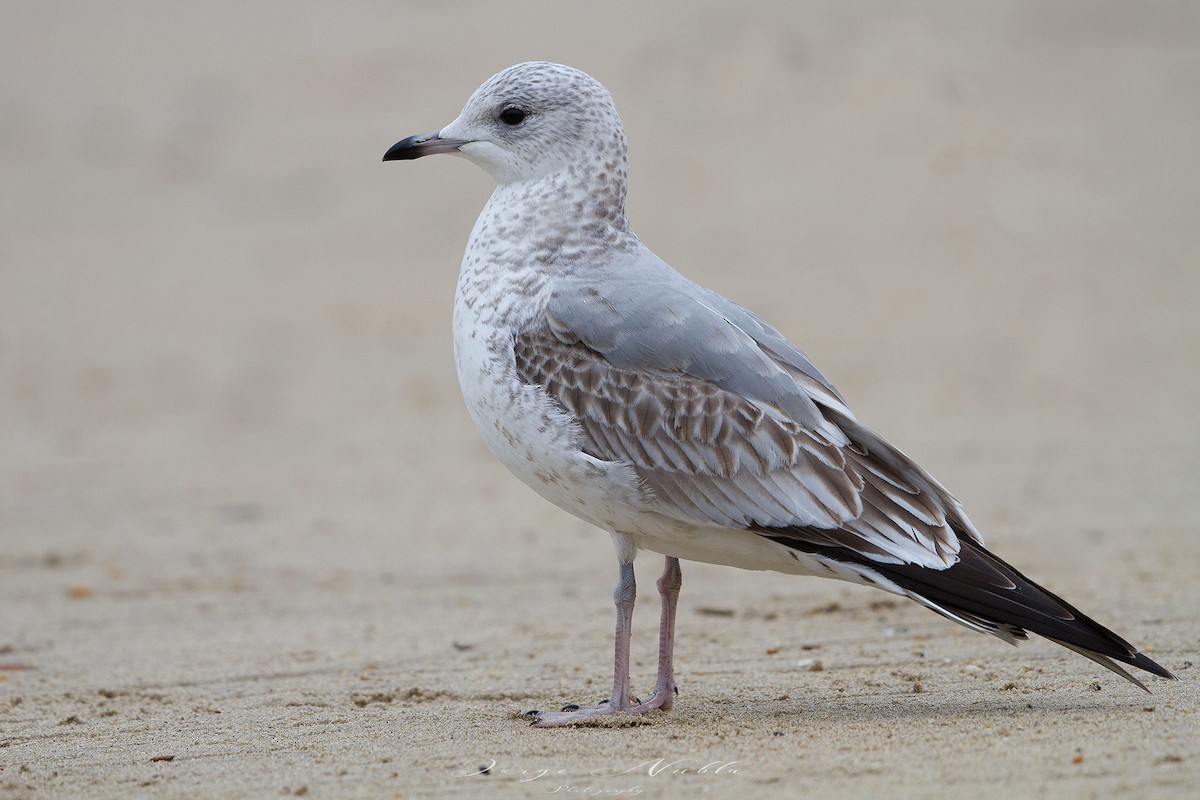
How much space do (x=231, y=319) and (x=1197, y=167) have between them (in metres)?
9.41

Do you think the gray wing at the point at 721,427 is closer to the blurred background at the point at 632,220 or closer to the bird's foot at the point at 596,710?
the bird's foot at the point at 596,710

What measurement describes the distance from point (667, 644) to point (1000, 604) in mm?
1046

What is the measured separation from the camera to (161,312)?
13.2 m

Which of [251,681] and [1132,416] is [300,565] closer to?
[251,681]

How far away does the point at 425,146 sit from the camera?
480 cm

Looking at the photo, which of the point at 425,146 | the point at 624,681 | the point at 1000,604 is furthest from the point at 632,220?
the point at 1000,604

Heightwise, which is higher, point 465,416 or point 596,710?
point 465,416

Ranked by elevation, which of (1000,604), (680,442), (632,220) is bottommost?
(1000,604)

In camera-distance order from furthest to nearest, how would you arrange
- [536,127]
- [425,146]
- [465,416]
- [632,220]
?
[632,220] → [465,416] → [425,146] → [536,127]

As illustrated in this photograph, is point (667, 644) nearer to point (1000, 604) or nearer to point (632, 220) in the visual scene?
point (1000, 604)

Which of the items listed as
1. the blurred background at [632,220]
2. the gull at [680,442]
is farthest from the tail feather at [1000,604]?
the blurred background at [632,220]

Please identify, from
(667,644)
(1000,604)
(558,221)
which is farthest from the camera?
(558,221)

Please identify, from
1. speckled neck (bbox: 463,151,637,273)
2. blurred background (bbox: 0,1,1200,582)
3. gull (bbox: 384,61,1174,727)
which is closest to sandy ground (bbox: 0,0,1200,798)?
blurred background (bbox: 0,1,1200,582)

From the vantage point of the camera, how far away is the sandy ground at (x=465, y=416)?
158 inches
